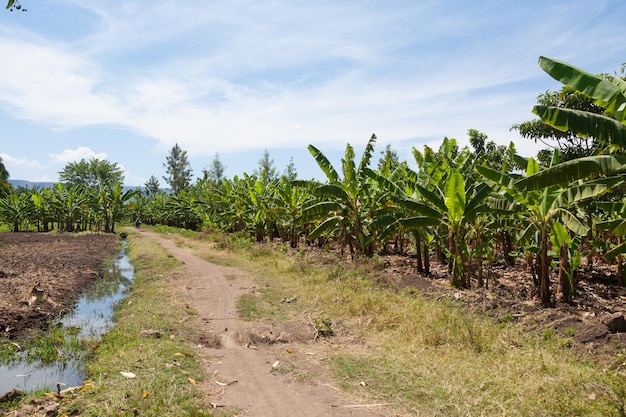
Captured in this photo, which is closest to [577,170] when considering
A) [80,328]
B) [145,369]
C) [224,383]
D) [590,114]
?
[590,114]

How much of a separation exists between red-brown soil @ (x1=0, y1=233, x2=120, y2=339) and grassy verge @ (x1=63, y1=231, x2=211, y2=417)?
1.90 metres

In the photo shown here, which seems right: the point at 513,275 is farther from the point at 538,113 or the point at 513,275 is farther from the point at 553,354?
the point at 538,113

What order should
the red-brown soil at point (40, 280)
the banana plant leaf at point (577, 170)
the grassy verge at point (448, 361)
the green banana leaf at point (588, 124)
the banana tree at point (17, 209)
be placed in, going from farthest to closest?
the banana tree at point (17, 209) → the red-brown soil at point (40, 280) → the green banana leaf at point (588, 124) → the banana plant leaf at point (577, 170) → the grassy verge at point (448, 361)

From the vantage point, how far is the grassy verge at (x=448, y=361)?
16.0ft

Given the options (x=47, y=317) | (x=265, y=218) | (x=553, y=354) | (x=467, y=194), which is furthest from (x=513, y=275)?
(x=265, y=218)

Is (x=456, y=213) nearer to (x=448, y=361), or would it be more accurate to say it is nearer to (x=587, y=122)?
(x=587, y=122)

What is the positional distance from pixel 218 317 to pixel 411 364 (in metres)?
4.93

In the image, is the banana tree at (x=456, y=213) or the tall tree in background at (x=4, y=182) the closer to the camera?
the banana tree at (x=456, y=213)

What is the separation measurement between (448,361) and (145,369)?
14.8 ft

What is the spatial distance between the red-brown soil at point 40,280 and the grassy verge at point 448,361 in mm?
4845

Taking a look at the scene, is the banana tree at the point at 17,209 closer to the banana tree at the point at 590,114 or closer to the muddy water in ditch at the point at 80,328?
the muddy water in ditch at the point at 80,328

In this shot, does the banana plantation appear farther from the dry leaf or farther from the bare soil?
the dry leaf

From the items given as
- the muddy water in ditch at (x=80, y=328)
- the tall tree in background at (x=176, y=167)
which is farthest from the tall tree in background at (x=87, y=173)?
the muddy water in ditch at (x=80, y=328)

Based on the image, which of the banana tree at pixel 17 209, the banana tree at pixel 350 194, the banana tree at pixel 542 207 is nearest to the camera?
the banana tree at pixel 542 207
